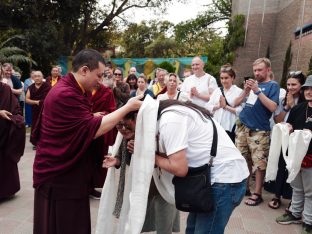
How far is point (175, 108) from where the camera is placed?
173 cm

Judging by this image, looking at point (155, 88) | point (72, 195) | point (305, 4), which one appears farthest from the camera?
point (305, 4)

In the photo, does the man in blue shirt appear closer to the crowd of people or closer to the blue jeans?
the crowd of people

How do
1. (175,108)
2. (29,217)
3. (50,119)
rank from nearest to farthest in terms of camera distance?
(175,108), (50,119), (29,217)

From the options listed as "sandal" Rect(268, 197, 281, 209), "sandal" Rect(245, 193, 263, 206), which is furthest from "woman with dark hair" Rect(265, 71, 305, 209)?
"sandal" Rect(245, 193, 263, 206)

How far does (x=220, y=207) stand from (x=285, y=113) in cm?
261

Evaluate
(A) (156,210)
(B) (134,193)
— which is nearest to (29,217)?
(A) (156,210)

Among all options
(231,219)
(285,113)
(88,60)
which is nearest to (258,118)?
(285,113)

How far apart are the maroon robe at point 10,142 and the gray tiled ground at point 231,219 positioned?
219mm

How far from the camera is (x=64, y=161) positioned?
215 cm

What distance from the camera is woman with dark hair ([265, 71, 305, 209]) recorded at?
371 cm

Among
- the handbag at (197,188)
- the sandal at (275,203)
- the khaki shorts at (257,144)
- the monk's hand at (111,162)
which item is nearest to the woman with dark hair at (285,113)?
the sandal at (275,203)

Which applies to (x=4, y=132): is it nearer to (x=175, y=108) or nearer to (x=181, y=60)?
(x=175, y=108)

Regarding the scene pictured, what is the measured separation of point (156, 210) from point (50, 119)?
1.09m

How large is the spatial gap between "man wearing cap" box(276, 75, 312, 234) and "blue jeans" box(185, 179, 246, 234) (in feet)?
5.37
